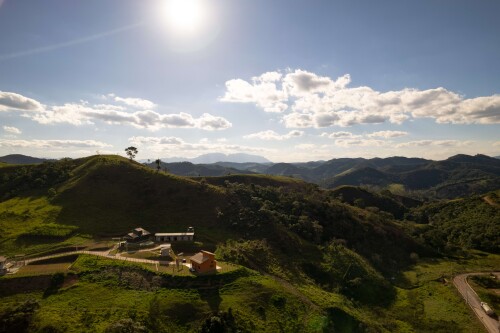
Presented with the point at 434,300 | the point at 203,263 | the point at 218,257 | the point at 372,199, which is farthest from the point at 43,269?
the point at 372,199

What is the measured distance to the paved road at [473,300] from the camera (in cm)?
5477

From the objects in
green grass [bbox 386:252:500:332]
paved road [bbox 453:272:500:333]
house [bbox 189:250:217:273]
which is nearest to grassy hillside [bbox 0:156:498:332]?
green grass [bbox 386:252:500:332]

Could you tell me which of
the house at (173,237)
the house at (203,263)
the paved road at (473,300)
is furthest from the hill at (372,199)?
the house at (203,263)

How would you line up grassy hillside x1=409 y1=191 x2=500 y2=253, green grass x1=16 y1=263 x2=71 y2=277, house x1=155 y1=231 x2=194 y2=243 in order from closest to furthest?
green grass x1=16 y1=263 x2=71 y2=277, house x1=155 y1=231 x2=194 y2=243, grassy hillside x1=409 y1=191 x2=500 y2=253

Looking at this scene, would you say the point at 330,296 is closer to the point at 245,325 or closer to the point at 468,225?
the point at 245,325

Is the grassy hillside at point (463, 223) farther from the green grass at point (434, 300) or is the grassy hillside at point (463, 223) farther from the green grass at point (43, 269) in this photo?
the green grass at point (43, 269)

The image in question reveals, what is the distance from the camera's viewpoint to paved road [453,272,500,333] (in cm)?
5477

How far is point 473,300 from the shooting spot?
6338 cm

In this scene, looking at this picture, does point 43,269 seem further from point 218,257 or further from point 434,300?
point 434,300

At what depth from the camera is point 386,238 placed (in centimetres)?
10162

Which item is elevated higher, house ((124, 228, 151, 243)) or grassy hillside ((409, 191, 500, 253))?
house ((124, 228, 151, 243))

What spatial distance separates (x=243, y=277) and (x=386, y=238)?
65976 mm

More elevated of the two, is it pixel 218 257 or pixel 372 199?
pixel 218 257

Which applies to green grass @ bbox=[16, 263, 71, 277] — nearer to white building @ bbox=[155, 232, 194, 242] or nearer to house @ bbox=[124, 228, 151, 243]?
house @ bbox=[124, 228, 151, 243]
